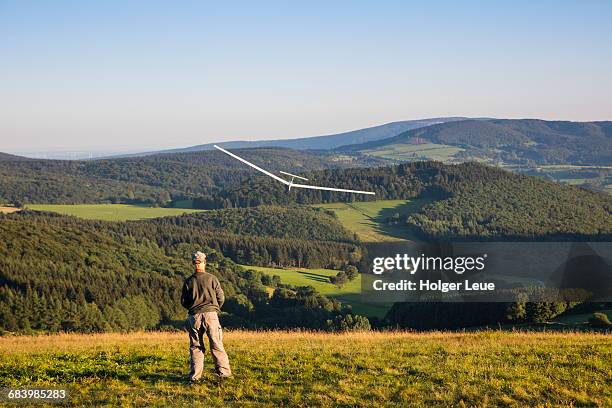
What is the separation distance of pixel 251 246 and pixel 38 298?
78.0 metres

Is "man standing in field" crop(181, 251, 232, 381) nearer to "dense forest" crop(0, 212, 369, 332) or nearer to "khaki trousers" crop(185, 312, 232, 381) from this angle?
"khaki trousers" crop(185, 312, 232, 381)

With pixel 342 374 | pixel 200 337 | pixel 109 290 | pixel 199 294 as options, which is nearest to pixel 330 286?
pixel 109 290

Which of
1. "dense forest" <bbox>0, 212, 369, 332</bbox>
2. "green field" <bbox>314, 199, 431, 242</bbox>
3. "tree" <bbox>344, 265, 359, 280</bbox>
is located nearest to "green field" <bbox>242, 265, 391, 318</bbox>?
"tree" <bbox>344, 265, 359, 280</bbox>

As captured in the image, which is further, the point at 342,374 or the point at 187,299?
the point at 342,374

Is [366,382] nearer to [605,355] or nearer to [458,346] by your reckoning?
[458,346]

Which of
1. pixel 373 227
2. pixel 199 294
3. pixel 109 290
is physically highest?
pixel 199 294

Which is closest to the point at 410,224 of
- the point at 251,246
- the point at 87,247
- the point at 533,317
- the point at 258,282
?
the point at 251,246

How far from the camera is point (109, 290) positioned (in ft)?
313

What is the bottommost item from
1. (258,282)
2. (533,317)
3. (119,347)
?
(258,282)

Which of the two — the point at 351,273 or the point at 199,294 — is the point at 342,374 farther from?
the point at 351,273

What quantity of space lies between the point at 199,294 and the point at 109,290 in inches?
3436

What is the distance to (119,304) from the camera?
8888 cm

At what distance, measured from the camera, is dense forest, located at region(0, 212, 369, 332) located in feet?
261

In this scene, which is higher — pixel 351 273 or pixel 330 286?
pixel 351 273
